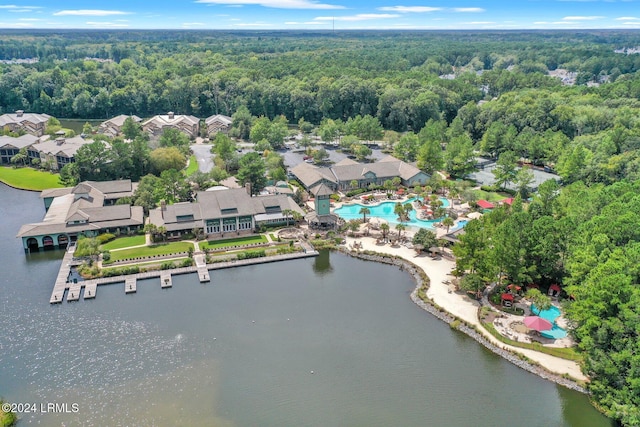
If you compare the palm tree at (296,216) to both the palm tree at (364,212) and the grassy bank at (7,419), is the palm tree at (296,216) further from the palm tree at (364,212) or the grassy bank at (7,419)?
the grassy bank at (7,419)

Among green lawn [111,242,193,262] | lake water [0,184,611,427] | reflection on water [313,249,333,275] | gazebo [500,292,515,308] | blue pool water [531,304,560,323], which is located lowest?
reflection on water [313,249,333,275]

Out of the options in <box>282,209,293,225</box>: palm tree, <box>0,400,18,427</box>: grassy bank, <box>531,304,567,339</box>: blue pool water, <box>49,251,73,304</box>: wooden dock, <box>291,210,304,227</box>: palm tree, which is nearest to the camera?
<box>0,400,18,427</box>: grassy bank

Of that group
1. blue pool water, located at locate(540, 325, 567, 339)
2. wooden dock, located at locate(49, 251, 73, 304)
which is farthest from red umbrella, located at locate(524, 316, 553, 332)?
wooden dock, located at locate(49, 251, 73, 304)

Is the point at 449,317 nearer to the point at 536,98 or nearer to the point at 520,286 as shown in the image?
the point at 520,286

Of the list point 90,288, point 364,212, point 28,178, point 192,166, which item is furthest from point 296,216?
point 28,178

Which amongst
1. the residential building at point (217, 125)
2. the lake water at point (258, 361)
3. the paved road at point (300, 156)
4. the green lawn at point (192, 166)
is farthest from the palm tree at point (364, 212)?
the residential building at point (217, 125)

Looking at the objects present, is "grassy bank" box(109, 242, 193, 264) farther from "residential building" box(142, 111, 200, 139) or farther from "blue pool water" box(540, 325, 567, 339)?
"residential building" box(142, 111, 200, 139)

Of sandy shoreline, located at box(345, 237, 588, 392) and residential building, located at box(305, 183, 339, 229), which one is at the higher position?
residential building, located at box(305, 183, 339, 229)

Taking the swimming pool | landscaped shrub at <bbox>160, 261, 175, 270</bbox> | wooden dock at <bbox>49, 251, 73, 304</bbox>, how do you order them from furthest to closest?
the swimming pool, landscaped shrub at <bbox>160, 261, 175, 270</bbox>, wooden dock at <bbox>49, 251, 73, 304</bbox>
